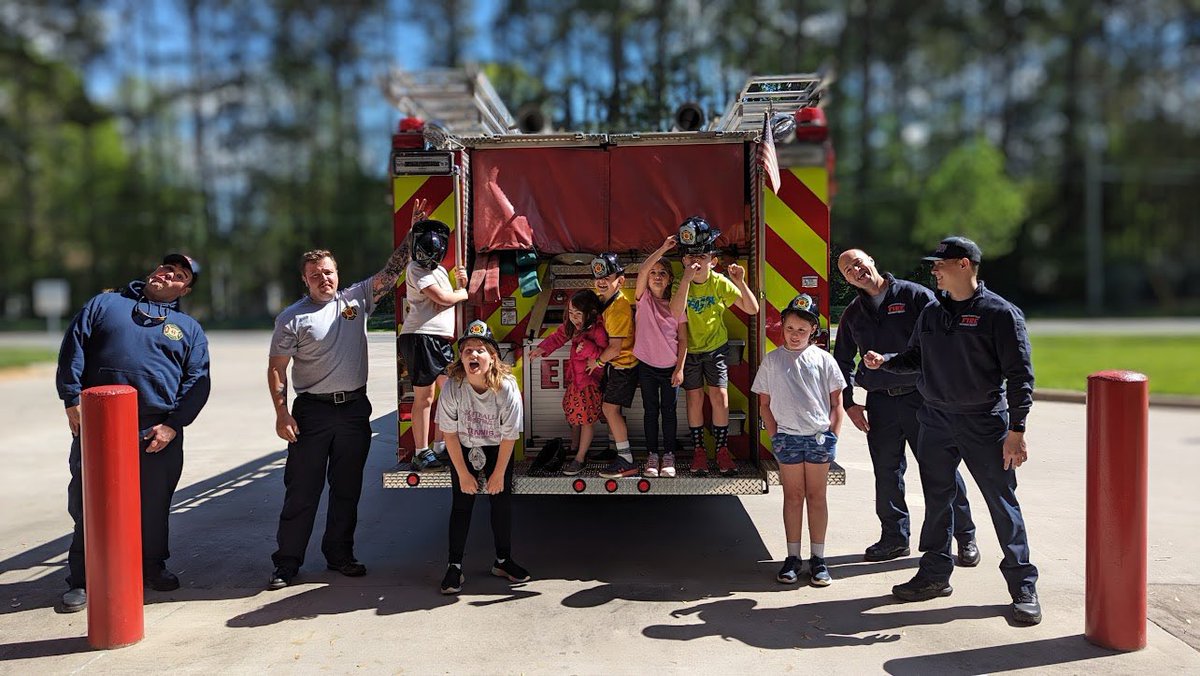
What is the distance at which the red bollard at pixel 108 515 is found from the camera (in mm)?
4422

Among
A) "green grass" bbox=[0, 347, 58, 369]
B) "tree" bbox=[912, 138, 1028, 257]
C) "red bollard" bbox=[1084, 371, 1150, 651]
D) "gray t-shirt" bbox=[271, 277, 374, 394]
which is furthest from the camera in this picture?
"tree" bbox=[912, 138, 1028, 257]

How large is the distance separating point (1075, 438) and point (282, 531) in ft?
16.0

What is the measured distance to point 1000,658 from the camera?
429 cm

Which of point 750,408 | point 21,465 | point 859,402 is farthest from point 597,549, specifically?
point 21,465

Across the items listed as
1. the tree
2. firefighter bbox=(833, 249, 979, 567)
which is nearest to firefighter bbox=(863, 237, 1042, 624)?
firefighter bbox=(833, 249, 979, 567)

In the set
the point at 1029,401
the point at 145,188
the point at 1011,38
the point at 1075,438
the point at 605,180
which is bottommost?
the point at 1075,438

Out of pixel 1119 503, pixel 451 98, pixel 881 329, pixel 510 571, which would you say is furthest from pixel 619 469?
pixel 1119 503

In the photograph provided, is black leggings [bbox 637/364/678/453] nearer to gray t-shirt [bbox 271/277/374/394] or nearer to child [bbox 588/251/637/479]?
child [bbox 588/251/637/479]

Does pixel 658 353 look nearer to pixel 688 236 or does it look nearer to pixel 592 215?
pixel 688 236

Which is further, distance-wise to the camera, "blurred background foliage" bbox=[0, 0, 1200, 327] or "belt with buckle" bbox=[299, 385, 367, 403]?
"blurred background foliage" bbox=[0, 0, 1200, 327]

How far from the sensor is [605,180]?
6.23 metres

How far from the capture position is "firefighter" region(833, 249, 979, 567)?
5.50m

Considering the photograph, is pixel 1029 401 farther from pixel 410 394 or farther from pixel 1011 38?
pixel 1011 38

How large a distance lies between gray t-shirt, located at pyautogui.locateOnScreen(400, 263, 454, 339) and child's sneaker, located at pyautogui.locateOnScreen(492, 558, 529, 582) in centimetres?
144
